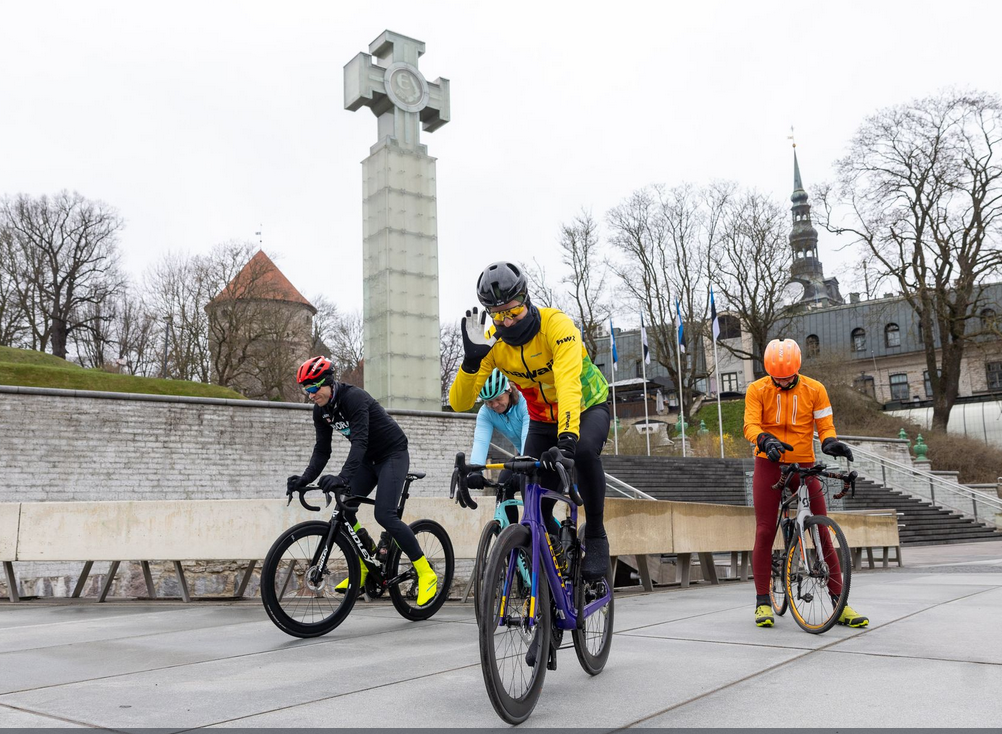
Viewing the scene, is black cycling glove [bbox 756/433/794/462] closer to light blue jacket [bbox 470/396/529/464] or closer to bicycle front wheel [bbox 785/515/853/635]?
bicycle front wheel [bbox 785/515/853/635]

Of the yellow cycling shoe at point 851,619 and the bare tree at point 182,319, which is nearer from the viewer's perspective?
the yellow cycling shoe at point 851,619

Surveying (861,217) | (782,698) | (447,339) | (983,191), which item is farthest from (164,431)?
(447,339)

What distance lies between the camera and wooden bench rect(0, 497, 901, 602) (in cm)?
745

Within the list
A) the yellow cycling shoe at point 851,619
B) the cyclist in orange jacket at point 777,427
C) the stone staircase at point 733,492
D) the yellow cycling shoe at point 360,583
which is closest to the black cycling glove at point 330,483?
the yellow cycling shoe at point 360,583

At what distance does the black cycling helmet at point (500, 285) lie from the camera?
148 inches

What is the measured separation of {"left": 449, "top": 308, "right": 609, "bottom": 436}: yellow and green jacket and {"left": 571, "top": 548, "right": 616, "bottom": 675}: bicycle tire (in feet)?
2.73

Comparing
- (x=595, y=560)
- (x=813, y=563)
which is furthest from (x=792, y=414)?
(x=595, y=560)

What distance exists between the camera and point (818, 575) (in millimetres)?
5285

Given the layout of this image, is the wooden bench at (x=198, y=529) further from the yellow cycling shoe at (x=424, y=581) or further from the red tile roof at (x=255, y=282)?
the red tile roof at (x=255, y=282)

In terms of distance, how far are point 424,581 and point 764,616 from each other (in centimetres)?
229

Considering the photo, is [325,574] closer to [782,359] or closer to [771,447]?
[771,447]

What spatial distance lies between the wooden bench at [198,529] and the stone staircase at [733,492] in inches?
602

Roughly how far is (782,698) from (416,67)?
2553cm

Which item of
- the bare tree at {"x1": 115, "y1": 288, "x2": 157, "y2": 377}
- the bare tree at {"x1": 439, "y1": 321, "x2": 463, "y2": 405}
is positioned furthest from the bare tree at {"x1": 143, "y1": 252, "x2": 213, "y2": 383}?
the bare tree at {"x1": 439, "y1": 321, "x2": 463, "y2": 405}
